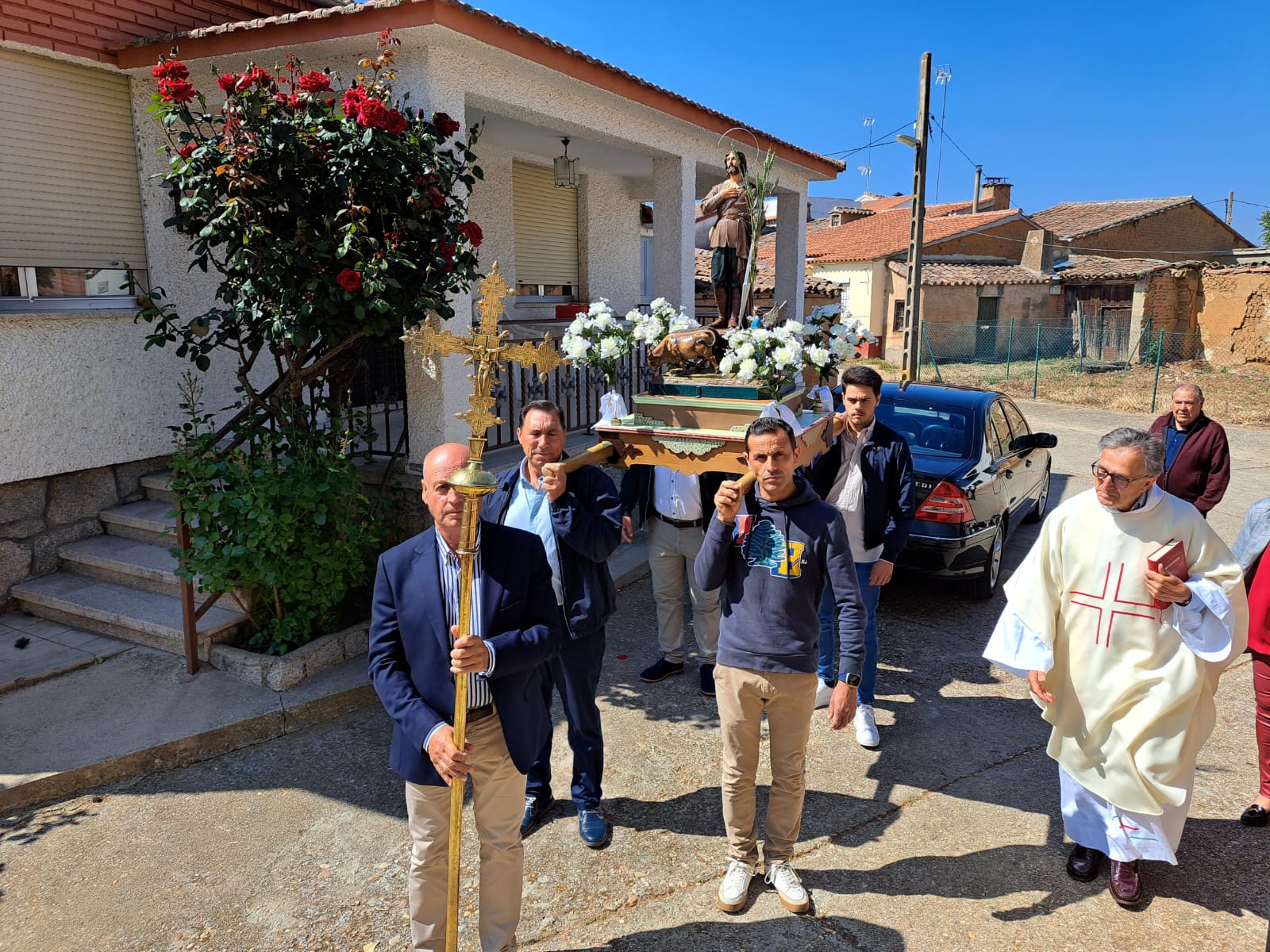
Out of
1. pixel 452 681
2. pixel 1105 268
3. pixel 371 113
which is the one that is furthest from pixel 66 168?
pixel 1105 268

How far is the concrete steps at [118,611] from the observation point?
5.09 m

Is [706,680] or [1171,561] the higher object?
[1171,561]

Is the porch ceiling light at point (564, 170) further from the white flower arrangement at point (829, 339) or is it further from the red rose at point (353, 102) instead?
the white flower arrangement at point (829, 339)

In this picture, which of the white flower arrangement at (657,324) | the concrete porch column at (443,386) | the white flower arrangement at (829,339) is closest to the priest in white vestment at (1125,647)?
the white flower arrangement at (829,339)

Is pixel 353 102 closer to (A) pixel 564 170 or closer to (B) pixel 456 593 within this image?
(B) pixel 456 593

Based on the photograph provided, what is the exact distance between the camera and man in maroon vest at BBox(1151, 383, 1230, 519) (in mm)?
5910

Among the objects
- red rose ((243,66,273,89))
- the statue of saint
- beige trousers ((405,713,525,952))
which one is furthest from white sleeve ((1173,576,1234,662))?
red rose ((243,66,273,89))

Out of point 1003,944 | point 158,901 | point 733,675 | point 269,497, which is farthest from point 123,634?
point 1003,944

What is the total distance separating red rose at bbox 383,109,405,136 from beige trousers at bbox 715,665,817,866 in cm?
346

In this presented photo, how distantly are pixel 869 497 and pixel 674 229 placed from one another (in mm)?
4937

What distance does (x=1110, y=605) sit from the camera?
10.7 feet

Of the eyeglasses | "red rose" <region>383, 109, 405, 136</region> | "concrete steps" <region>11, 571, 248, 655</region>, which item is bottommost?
"concrete steps" <region>11, 571, 248, 655</region>

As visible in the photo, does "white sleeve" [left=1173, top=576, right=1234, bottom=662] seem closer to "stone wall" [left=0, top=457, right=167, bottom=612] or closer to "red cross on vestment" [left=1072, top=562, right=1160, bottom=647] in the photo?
"red cross on vestment" [left=1072, top=562, right=1160, bottom=647]

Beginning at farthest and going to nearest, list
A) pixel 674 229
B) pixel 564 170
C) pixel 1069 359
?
pixel 1069 359 < pixel 564 170 < pixel 674 229
